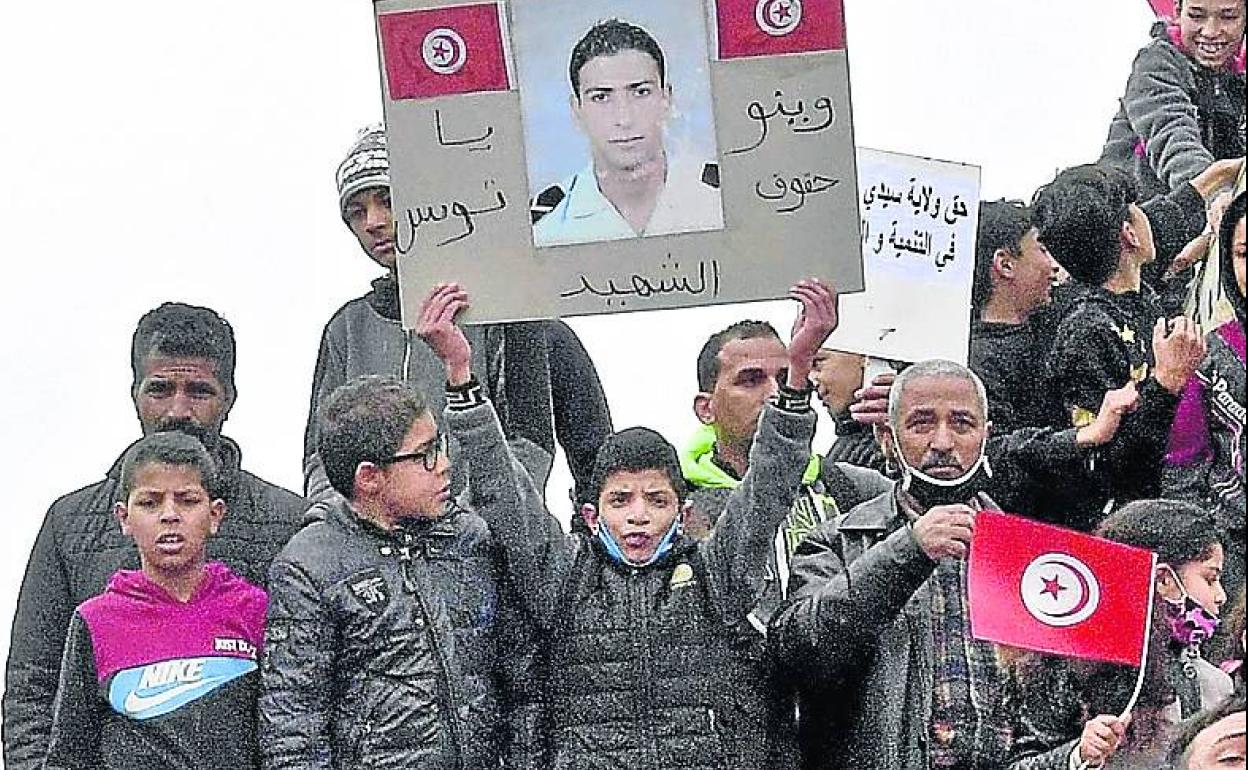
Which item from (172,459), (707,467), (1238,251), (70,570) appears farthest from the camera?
(707,467)

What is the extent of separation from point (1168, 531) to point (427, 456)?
1158 mm

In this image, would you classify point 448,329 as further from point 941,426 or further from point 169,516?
point 941,426

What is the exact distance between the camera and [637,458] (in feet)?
12.3

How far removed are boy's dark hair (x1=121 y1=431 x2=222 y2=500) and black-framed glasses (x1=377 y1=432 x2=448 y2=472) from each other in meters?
0.33

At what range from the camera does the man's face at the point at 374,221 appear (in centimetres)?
402

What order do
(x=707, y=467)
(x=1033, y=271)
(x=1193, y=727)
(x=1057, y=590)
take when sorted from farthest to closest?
1. (x=1033, y=271)
2. (x=707, y=467)
3. (x=1057, y=590)
4. (x=1193, y=727)

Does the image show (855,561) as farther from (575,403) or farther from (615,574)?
(575,403)

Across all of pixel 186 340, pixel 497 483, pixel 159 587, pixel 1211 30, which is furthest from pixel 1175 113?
pixel 159 587

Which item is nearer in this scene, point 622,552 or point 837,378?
point 622,552

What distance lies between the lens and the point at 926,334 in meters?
4.21

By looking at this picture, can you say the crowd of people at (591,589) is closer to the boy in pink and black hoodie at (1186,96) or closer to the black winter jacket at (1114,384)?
the black winter jacket at (1114,384)

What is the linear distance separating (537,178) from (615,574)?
24.8 inches

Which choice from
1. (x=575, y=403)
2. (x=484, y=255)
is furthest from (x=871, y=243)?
(x=484, y=255)

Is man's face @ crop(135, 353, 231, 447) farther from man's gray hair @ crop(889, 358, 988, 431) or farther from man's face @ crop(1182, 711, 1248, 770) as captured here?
man's face @ crop(1182, 711, 1248, 770)
